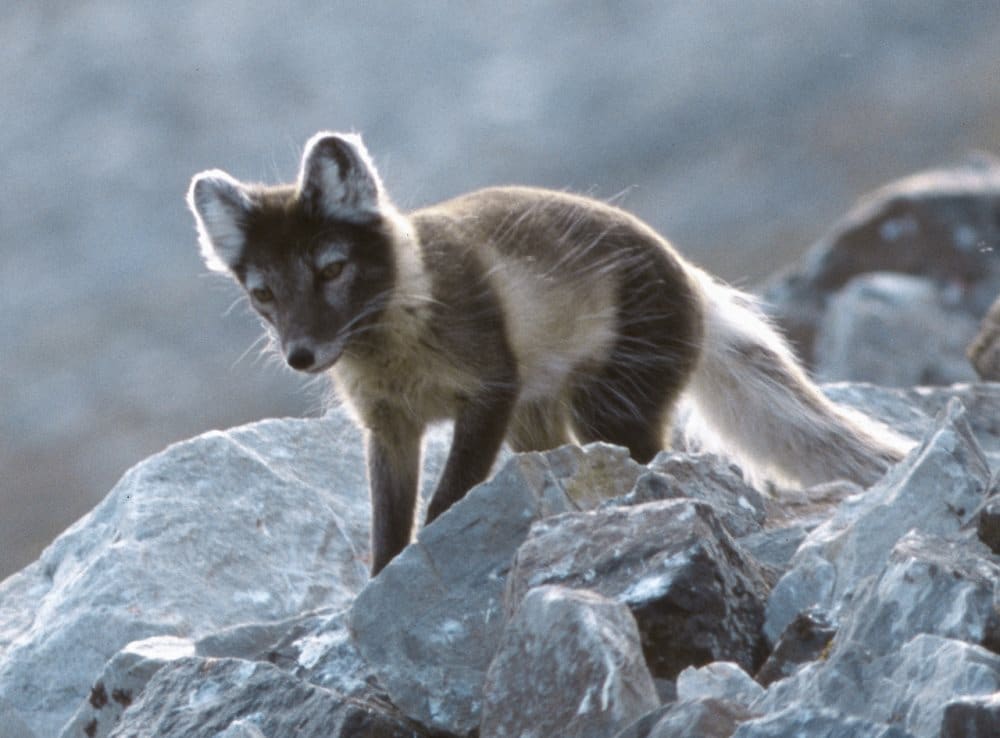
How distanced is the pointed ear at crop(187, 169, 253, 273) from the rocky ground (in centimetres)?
79

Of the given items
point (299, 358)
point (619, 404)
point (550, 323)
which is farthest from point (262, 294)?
point (619, 404)

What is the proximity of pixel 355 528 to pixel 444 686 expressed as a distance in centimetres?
245

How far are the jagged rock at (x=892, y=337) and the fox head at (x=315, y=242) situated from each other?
5721 millimetres

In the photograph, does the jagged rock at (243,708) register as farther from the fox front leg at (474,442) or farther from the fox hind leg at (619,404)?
the fox hind leg at (619,404)

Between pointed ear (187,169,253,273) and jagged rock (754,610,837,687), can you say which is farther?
pointed ear (187,169,253,273)

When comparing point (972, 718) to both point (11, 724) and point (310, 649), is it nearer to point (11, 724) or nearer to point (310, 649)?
point (310, 649)

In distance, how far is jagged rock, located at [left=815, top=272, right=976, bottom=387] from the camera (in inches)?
462

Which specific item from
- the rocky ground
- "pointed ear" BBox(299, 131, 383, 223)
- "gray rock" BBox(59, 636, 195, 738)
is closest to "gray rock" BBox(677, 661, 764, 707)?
the rocky ground

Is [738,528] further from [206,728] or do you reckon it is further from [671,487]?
[206,728]

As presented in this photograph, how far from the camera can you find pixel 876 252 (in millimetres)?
13898

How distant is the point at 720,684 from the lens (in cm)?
404

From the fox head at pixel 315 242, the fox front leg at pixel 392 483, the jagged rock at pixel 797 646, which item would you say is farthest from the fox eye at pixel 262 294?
the jagged rock at pixel 797 646

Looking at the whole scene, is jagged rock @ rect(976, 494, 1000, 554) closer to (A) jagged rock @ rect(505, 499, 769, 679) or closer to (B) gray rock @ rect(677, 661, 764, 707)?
(A) jagged rock @ rect(505, 499, 769, 679)

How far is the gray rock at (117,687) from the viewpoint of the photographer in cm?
530
